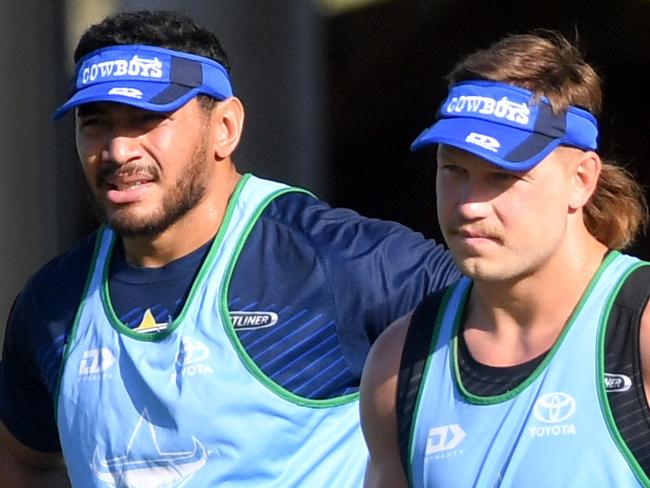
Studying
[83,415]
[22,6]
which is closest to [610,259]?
[83,415]

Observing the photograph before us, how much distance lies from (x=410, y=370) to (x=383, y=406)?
0.31 feet

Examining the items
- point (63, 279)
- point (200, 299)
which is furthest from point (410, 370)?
point (63, 279)

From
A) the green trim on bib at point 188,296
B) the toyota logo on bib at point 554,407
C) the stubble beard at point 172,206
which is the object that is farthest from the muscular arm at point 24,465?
the toyota logo on bib at point 554,407

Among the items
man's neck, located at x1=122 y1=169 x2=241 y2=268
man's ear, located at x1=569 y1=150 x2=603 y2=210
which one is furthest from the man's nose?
man's ear, located at x1=569 y1=150 x2=603 y2=210

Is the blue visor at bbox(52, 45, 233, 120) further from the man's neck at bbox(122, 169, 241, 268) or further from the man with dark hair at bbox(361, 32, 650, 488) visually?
the man with dark hair at bbox(361, 32, 650, 488)

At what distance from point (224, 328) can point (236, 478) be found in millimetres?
319

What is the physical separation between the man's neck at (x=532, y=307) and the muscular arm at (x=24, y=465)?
144 centimetres

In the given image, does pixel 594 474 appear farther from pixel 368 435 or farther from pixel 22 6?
pixel 22 6

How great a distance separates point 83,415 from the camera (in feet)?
11.8

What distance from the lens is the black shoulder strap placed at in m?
3.02

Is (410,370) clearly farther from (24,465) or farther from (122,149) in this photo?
(24,465)

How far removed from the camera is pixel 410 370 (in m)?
3.04

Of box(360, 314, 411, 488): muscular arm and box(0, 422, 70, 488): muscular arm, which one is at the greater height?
box(360, 314, 411, 488): muscular arm

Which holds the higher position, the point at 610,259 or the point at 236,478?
the point at 610,259
